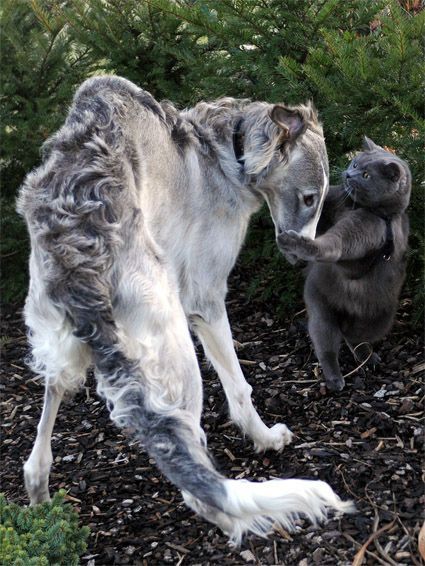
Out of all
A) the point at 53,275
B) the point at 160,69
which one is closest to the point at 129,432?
the point at 53,275

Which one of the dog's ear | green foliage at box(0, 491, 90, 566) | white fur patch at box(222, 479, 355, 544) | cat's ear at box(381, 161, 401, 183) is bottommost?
green foliage at box(0, 491, 90, 566)

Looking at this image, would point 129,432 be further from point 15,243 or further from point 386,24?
point 386,24

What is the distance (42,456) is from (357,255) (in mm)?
1984

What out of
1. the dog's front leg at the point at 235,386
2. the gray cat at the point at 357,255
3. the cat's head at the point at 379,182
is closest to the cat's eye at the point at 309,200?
the gray cat at the point at 357,255

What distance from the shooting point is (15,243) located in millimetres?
6500

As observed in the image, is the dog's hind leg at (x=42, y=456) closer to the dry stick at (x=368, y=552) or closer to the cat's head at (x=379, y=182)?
the dry stick at (x=368, y=552)

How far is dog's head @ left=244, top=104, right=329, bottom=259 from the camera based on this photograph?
4445 millimetres

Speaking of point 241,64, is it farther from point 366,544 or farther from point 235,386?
point 366,544

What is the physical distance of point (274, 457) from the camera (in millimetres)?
4621

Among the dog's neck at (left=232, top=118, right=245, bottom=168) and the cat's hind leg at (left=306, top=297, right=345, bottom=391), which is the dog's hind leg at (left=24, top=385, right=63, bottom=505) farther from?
the cat's hind leg at (left=306, top=297, right=345, bottom=391)

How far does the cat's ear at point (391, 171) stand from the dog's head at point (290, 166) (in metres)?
0.32

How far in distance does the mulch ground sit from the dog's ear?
62.4 inches

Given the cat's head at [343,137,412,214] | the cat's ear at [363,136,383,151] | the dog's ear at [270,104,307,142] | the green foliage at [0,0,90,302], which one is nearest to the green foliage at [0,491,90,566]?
the dog's ear at [270,104,307,142]

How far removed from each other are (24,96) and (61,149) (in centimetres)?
273
